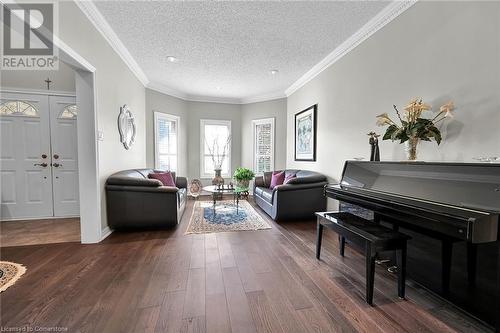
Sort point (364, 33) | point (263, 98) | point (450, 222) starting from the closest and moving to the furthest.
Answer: point (450, 222) < point (364, 33) < point (263, 98)

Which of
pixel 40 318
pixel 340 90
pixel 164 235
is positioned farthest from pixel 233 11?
pixel 40 318

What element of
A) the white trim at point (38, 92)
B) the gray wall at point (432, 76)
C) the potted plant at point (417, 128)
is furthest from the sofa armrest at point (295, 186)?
the white trim at point (38, 92)

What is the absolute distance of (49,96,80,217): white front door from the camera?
12.5 ft

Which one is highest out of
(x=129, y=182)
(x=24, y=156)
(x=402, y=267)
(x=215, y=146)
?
(x=215, y=146)

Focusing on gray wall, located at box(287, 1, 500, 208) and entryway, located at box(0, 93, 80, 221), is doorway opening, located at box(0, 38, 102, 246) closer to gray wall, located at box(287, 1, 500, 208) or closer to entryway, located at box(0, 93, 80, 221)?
entryway, located at box(0, 93, 80, 221)

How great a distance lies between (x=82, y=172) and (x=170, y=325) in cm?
225

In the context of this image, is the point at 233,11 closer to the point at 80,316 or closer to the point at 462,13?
the point at 462,13

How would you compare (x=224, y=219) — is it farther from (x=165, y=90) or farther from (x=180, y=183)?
(x=165, y=90)

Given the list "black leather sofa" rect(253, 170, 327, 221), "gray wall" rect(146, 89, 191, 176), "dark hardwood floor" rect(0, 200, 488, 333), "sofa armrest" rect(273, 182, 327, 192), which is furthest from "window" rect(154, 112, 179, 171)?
"sofa armrest" rect(273, 182, 327, 192)

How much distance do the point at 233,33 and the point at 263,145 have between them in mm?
3482

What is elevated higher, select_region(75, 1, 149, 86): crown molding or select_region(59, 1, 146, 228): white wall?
select_region(75, 1, 149, 86): crown molding

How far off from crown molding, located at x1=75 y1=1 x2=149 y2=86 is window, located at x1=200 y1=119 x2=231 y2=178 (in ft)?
7.77

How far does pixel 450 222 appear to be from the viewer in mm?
1327

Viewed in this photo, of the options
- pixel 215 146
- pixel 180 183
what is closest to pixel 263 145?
pixel 215 146
